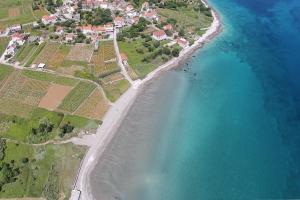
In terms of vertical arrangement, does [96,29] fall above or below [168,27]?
below

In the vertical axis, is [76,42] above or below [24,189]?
above

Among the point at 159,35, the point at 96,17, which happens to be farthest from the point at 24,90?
the point at 159,35

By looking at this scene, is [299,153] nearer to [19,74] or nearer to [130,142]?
[130,142]

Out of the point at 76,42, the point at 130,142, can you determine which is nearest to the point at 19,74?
the point at 76,42

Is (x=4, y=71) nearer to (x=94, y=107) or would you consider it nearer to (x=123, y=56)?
(x=94, y=107)

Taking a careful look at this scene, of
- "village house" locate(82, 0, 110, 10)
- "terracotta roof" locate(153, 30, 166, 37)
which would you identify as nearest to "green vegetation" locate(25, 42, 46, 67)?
"village house" locate(82, 0, 110, 10)

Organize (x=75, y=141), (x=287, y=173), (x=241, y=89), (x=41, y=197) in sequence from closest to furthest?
1. (x=41, y=197)
2. (x=287, y=173)
3. (x=75, y=141)
4. (x=241, y=89)

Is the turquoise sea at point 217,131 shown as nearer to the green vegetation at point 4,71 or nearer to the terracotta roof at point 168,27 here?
the terracotta roof at point 168,27
